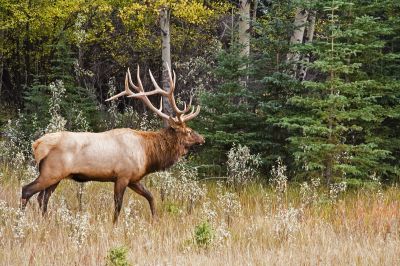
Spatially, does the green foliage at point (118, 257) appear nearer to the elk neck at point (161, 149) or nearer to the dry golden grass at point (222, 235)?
the dry golden grass at point (222, 235)

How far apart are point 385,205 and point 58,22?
10860mm

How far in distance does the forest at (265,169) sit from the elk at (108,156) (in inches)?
13.0

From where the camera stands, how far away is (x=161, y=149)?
8.71 m

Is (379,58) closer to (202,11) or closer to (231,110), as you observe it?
(231,110)

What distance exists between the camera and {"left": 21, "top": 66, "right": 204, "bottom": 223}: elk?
309 inches

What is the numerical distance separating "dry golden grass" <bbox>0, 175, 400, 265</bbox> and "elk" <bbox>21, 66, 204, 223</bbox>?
39cm

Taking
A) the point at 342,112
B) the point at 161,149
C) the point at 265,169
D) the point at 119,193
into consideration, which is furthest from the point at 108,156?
the point at 265,169

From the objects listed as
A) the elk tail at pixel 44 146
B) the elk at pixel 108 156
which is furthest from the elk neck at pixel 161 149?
the elk tail at pixel 44 146

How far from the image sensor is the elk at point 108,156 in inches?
309

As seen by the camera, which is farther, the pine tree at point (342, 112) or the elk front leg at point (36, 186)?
the pine tree at point (342, 112)

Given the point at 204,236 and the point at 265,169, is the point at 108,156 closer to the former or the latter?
the point at 204,236

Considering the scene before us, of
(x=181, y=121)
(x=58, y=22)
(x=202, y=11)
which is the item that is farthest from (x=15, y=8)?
(x=181, y=121)

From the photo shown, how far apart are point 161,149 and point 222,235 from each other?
227 centimetres

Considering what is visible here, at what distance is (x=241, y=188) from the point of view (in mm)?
9789
